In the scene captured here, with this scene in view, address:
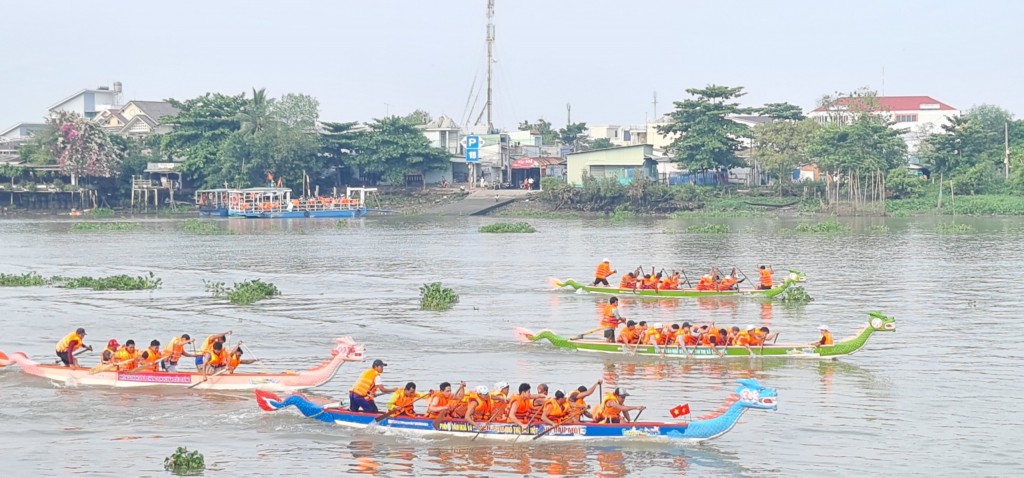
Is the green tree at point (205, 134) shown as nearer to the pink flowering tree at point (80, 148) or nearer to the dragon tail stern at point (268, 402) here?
the pink flowering tree at point (80, 148)

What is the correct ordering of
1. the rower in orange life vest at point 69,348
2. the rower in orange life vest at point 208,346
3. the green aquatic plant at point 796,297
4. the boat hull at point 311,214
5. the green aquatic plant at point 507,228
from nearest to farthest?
the rower in orange life vest at point 208,346 < the rower in orange life vest at point 69,348 < the green aquatic plant at point 796,297 < the green aquatic plant at point 507,228 < the boat hull at point 311,214

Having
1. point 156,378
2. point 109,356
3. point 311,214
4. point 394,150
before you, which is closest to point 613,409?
point 156,378

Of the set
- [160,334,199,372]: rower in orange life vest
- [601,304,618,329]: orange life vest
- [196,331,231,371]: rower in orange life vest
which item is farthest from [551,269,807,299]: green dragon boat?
[160,334,199,372]: rower in orange life vest

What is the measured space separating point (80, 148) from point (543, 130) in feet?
181

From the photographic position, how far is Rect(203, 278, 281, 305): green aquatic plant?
3462cm

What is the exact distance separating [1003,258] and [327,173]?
184 ft

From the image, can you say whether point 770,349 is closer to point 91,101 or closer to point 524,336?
point 524,336

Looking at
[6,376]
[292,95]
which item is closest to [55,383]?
[6,376]

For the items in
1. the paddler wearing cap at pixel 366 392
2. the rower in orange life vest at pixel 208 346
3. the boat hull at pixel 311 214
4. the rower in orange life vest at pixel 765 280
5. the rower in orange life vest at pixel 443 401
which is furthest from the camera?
the boat hull at pixel 311 214

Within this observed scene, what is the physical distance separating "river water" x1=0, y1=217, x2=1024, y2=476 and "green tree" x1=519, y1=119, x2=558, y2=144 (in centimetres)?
6334

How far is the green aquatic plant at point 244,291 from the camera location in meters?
34.6

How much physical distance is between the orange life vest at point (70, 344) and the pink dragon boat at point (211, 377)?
363 millimetres

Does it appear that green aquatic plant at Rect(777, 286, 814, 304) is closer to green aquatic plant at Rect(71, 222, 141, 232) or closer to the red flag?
the red flag

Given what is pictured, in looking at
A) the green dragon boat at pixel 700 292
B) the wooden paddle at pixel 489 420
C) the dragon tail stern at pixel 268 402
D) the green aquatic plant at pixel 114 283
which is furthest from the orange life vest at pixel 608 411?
the green aquatic plant at pixel 114 283
